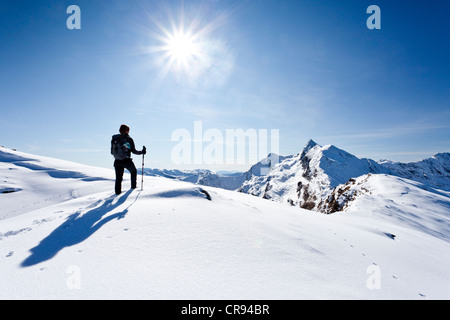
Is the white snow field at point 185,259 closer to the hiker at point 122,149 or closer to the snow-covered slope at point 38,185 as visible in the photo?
the hiker at point 122,149

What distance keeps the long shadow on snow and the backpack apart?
2820mm

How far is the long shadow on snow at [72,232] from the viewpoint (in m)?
3.21

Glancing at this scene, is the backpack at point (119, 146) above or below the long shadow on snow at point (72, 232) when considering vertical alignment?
above

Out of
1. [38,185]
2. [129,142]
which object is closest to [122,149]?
[129,142]

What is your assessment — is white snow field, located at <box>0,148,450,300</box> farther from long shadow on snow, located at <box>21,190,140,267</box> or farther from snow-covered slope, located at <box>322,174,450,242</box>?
snow-covered slope, located at <box>322,174,450,242</box>

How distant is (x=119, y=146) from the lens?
7.98 m

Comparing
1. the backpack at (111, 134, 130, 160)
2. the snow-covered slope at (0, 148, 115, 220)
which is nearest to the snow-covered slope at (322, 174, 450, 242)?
the backpack at (111, 134, 130, 160)

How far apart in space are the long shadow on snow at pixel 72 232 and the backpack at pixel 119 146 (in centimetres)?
282

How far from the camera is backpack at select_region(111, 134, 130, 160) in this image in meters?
7.97

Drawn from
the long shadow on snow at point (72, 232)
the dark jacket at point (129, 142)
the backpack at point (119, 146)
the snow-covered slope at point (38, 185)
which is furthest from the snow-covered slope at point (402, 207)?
the snow-covered slope at point (38, 185)

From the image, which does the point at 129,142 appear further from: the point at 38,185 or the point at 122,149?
A: the point at 38,185

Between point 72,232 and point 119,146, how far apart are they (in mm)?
4652

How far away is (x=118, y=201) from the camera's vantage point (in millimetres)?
6367
